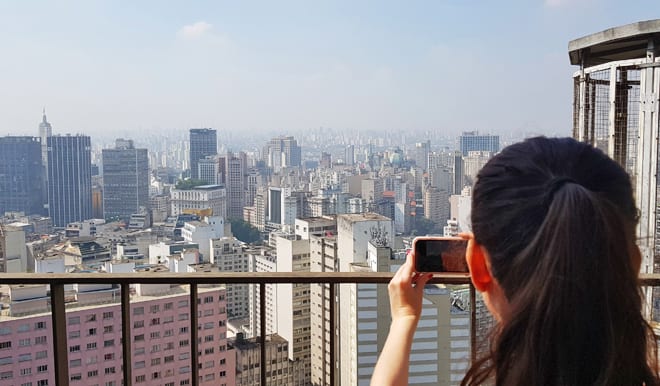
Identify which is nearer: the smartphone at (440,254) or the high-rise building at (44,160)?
the smartphone at (440,254)

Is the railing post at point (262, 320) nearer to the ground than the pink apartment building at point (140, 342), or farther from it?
farther from it

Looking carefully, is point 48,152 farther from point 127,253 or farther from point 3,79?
point 3,79

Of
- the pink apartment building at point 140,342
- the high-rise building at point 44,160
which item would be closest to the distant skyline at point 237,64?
the high-rise building at point 44,160

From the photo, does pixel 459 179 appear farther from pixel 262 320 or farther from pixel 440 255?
pixel 440 255

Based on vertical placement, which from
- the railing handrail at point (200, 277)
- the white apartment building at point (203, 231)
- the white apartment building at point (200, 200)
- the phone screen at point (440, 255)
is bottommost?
the white apartment building at point (203, 231)

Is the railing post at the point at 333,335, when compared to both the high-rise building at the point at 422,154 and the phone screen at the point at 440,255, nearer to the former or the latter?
the phone screen at the point at 440,255

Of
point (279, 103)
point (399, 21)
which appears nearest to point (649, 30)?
point (399, 21)
